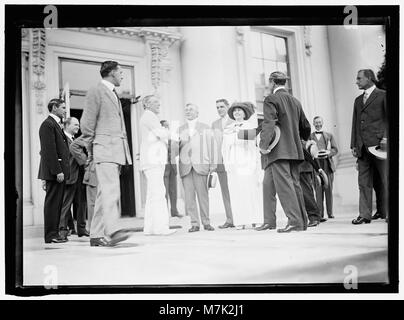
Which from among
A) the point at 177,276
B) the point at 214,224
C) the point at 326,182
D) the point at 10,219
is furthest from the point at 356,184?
the point at 10,219

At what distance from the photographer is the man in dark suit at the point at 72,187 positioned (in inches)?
200

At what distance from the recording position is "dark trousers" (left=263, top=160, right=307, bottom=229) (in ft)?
16.5

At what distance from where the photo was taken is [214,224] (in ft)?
16.7

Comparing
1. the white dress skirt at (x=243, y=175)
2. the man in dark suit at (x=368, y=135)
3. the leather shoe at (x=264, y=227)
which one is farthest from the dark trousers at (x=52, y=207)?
the man in dark suit at (x=368, y=135)

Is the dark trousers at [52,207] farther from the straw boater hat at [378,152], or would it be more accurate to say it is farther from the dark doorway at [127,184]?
the straw boater hat at [378,152]

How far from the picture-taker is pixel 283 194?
16.6ft

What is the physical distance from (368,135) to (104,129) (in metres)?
2.33

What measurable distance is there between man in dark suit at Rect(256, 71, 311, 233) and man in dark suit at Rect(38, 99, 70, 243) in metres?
1.76

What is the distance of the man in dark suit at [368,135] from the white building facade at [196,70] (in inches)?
2.5

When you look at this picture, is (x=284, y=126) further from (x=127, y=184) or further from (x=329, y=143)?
(x=127, y=184)

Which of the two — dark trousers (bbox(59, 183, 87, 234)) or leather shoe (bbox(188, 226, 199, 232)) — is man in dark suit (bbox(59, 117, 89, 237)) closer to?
dark trousers (bbox(59, 183, 87, 234))

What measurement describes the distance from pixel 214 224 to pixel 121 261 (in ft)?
2.84

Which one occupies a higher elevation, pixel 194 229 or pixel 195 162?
pixel 195 162

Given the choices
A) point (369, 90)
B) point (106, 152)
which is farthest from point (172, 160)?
point (369, 90)
